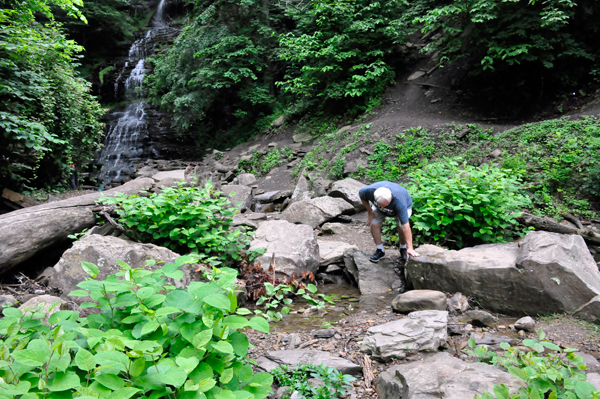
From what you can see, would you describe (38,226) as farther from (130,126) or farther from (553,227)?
(130,126)

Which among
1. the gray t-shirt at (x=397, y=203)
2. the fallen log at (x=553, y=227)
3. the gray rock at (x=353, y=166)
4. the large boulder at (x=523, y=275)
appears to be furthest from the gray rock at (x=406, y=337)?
the gray rock at (x=353, y=166)

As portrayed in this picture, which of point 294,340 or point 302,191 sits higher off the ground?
point 294,340

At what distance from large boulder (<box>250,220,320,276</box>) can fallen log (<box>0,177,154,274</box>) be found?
2.58 m

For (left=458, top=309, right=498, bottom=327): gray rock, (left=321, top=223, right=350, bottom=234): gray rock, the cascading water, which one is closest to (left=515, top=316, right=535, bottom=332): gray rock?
(left=458, top=309, right=498, bottom=327): gray rock

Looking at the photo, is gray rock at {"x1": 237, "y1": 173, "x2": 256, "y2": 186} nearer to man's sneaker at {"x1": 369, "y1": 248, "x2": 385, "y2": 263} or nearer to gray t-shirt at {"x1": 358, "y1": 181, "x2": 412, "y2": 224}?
gray t-shirt at {"x1": 358, "y1": 181, "x2": 412, "y2": 224}

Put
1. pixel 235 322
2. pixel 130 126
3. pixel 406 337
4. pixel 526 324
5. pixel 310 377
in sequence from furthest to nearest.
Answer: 1. pixel 130 126
2. pixel 526 324
3. pixel 406 337
4. pixel 310 377
5. pixel 235 322

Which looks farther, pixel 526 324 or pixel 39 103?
pixel 39 103

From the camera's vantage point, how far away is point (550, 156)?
706 centimetres

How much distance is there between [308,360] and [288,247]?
104 inches

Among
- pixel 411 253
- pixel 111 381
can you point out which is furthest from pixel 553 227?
pixel 111 381

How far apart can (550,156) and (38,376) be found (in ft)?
27.9

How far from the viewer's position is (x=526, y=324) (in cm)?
334

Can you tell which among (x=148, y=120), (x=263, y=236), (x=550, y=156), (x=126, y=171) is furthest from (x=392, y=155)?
(x=148, y=120)

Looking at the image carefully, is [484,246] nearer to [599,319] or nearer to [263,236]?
[599,319]
